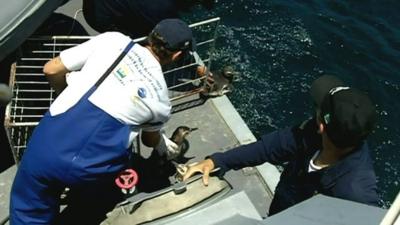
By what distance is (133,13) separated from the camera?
4.83m

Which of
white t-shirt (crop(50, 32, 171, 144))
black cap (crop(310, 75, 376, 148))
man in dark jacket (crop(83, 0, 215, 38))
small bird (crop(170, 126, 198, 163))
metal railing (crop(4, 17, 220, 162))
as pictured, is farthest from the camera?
man in dark jacket (crop(83, 0, 215, 38))

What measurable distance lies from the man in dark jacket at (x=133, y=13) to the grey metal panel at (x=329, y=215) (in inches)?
114

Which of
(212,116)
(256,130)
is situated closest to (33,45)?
(212,116)

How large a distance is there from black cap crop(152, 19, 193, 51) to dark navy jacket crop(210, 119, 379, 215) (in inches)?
27.8

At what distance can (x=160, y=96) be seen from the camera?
134 inches

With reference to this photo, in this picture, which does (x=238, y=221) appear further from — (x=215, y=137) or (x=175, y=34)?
(x=215, y=137)

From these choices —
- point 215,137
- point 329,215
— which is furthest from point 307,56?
point 329,215

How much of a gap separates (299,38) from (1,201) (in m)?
4.96

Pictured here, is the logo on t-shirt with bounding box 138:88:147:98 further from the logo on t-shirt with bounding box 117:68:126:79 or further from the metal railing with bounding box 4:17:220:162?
the metal railing with bounding box 4:17:220:162

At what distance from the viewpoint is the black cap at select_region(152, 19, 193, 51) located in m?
3.41

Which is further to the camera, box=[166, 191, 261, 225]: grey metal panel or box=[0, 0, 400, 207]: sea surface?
box=[0, 0, 400, 207]: sea surface

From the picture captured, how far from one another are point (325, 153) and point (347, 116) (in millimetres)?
314

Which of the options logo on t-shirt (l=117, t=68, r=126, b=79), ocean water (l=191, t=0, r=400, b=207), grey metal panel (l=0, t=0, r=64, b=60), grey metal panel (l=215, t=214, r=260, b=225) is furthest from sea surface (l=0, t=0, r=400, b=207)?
grey metal panel (l=215, t=214, r=260, b=225)

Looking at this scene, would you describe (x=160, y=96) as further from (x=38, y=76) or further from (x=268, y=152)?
(x=38, y=76)
